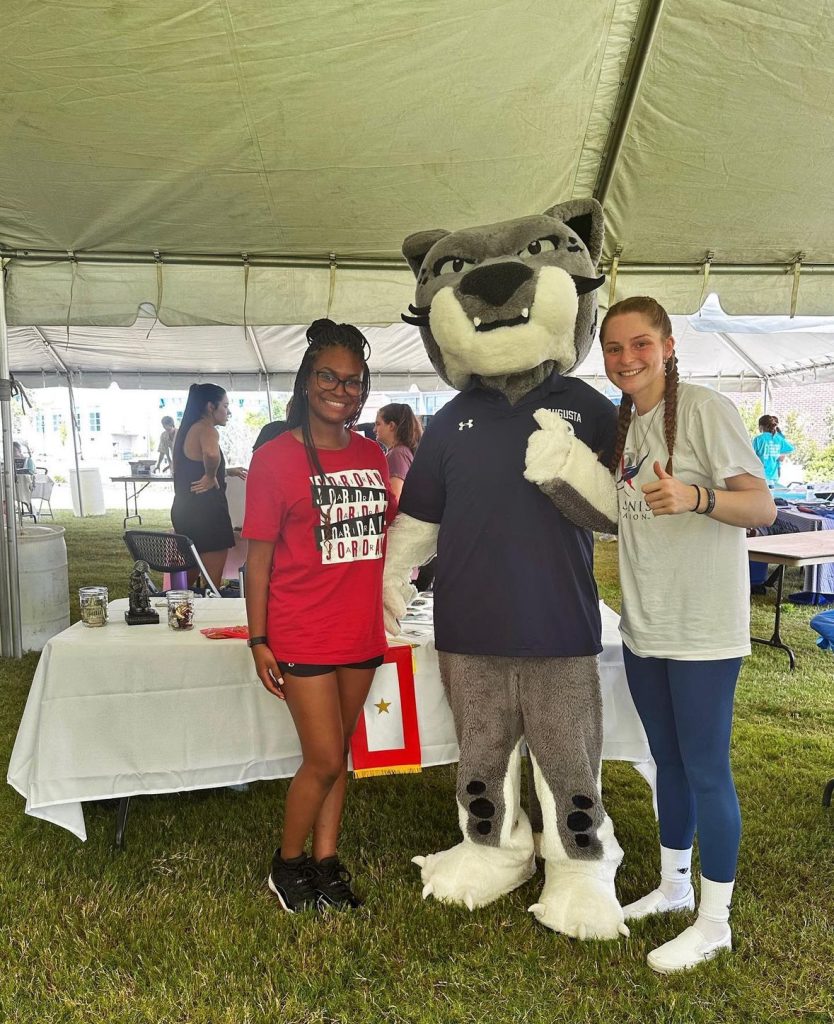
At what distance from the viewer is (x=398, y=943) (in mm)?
1969

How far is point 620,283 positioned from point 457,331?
1.95 meters

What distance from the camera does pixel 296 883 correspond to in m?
2.10

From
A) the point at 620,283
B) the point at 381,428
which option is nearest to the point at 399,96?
the point at 620,283

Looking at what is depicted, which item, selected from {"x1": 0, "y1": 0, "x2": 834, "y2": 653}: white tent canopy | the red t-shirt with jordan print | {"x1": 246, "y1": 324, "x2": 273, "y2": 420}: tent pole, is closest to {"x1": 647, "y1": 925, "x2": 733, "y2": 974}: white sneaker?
the red t-shirt with jordan print

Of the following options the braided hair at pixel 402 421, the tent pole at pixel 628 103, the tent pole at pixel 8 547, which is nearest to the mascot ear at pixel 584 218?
the tent pole at pixel 628 103

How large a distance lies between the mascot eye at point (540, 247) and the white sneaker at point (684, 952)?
5.86ft

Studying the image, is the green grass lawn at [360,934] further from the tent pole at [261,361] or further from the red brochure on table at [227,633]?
the tent pole at [261,361]

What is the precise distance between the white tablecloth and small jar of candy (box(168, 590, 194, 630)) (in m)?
0.05

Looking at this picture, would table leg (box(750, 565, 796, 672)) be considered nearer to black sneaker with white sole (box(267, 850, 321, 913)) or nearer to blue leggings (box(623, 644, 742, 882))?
blue leggings (box(623, 644, 742, 882))

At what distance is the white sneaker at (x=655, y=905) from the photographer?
6.53ft

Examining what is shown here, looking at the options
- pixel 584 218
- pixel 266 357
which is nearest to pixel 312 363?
pixel 584 218

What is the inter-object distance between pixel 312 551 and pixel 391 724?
2.35ft

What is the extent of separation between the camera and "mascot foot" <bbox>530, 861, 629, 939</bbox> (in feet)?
6.28

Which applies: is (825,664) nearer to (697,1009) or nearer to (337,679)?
(697,1009)
